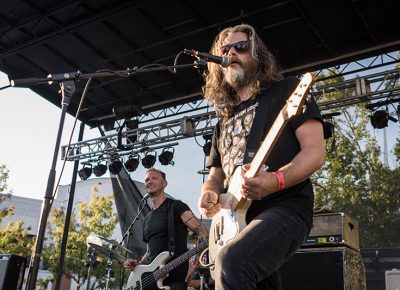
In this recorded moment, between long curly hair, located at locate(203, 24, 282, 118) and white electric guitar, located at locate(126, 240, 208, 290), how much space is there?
2.43 m

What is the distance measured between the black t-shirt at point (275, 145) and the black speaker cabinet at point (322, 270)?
248 centimetres

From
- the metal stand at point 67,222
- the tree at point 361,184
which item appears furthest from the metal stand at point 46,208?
the tree at point 361,184

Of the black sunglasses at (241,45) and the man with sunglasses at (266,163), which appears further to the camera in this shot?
the black sunglasses at (241,45)

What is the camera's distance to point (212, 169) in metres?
2.85

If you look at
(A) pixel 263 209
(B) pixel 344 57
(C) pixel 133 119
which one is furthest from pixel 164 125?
(A) pixel 263 209

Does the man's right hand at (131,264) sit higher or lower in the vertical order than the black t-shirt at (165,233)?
lower

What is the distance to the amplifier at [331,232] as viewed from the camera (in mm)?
4832

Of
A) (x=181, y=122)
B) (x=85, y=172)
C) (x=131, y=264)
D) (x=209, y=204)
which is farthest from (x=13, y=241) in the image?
(x=209, y=204)

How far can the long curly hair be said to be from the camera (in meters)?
2.66

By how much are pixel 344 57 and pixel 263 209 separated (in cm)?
798

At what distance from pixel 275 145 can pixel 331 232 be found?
2.92 m

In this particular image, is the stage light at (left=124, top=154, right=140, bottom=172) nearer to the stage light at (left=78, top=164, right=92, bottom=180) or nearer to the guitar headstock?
the stage light at (left=78, top=164, right=92, bottom=180)

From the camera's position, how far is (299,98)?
207 cm

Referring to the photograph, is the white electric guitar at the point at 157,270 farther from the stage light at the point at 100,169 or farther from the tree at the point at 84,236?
the tree at the point at 84,236
